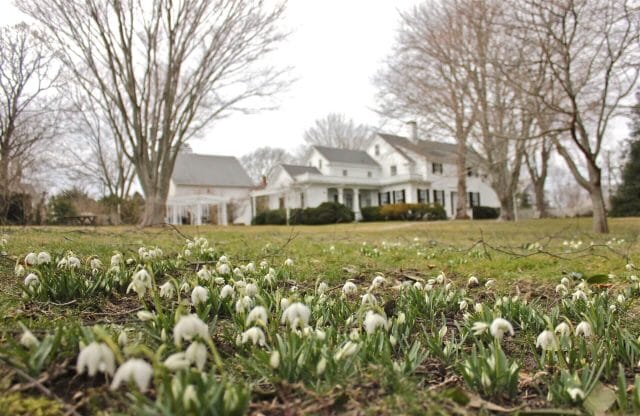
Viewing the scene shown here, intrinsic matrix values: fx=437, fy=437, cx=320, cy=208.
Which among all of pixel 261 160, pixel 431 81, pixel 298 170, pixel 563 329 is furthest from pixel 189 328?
pixel 261 160

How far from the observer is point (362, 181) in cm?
4119

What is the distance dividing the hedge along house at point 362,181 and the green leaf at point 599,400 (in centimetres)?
3594

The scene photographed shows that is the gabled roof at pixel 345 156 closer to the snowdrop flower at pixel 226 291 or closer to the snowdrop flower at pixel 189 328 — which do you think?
the snowdrop flower at pixel 226 291

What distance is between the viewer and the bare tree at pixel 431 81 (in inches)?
683

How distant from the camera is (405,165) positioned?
41656 mm

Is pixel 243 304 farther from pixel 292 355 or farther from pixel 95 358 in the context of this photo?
pixel 95 358

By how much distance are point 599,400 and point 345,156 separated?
41762mm

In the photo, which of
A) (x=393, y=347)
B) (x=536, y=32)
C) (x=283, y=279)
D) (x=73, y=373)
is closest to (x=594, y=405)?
(x=393, y=347)

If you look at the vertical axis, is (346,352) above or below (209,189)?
below

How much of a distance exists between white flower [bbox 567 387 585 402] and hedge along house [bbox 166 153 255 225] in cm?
3489

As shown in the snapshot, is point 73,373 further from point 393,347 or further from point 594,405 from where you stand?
point 594,405

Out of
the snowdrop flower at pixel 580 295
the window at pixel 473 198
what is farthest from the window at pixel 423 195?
the snowdrop flower at pixel 580 295

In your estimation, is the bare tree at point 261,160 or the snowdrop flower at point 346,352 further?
the bare tree at point 261,160

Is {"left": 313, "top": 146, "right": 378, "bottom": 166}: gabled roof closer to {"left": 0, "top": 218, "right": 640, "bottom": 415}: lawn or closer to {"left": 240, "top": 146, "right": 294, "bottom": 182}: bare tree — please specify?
{"left": 240, "top": 146, "right": 294, "bottom": 182}: bare tree
